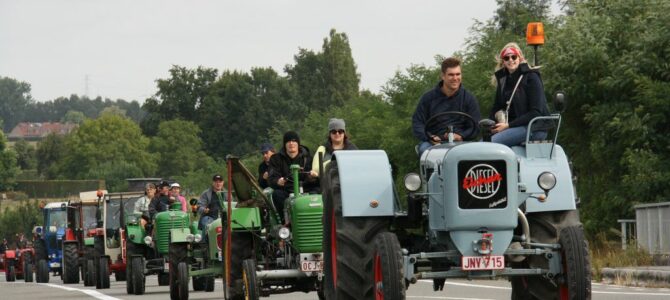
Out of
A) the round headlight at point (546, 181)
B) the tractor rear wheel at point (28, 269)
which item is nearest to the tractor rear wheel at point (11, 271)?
the tractor rear wheel at point (28, 269)

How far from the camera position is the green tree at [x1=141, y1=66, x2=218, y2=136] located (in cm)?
16212

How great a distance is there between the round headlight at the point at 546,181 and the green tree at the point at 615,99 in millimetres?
27220

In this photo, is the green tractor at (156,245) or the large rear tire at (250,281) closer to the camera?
the large rear tire at (250,281)

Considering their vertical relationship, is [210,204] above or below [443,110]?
below

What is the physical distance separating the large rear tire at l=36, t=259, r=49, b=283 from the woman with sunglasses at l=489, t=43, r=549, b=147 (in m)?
32.4

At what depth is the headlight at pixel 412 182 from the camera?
525 inches

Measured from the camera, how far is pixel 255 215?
19.5m

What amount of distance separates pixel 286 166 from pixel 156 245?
32.4 ft

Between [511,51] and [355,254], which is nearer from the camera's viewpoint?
[355,254]

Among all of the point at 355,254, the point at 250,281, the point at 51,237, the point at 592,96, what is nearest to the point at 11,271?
the point at 51,237

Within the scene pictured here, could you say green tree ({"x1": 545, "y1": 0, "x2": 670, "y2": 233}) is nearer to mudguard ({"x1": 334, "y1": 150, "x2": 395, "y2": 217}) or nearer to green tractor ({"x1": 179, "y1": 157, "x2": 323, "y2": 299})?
green tractor ({"x1": 179, "y1": 157, "x2": 323, "y2": 299})

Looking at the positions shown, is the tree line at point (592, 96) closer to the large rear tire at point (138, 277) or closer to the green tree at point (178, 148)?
the large rear tire at point (138, 277)

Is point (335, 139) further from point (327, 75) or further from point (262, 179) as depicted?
point (327, 75)

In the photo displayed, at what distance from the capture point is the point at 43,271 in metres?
45.7
